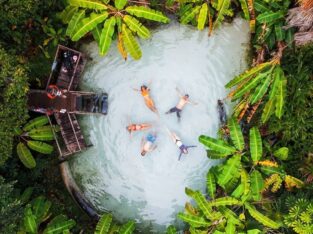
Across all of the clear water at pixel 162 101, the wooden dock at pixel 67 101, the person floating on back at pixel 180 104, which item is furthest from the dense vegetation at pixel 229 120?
the person floating on back at pixel 180 104

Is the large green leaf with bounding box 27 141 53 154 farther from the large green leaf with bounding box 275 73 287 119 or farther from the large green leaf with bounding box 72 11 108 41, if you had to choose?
the large green leaf with bounding box 275 73 287 119

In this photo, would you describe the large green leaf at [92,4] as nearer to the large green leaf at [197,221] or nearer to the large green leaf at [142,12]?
the large green leaf at [142,12]

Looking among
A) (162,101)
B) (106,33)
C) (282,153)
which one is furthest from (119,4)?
(282,153)

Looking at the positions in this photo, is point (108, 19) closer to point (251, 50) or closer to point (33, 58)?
point (33, 58)

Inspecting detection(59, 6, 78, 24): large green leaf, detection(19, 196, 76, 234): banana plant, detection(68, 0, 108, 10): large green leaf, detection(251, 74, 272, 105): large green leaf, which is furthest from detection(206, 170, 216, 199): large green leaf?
detection(59, 6, 78, 24): large green leaf

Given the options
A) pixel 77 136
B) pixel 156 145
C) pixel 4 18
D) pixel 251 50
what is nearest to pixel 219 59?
pixel 251 50
